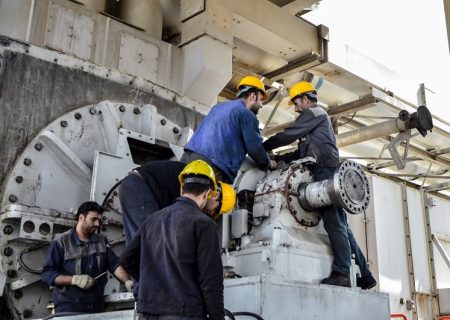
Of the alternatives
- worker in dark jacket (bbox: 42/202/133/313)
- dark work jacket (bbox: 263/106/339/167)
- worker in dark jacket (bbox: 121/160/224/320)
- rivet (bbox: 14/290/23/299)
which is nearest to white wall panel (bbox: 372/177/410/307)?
dark work jacket (bbox: 263/106/339/167)

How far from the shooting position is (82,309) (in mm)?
2910

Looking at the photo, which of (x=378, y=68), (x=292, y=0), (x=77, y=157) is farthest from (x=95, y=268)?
(x=378, y=68)

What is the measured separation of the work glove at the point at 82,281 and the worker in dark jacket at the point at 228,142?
2.74 ft

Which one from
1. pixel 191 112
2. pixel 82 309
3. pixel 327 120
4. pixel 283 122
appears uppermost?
pixel 283 122

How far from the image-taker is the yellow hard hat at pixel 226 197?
283 centimetres

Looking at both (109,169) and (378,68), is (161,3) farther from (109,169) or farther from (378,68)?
(378,68)

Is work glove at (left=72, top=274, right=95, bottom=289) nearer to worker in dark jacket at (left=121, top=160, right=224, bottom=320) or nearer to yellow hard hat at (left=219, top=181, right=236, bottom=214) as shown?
yellow hard hat at (left=219, top=181, right=236, bottom=214)

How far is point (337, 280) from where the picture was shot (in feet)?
9.91

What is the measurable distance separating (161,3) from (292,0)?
1.49 meters

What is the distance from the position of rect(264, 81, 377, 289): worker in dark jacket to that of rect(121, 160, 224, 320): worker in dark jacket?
47.7 inches

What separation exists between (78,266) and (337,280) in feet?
4.71

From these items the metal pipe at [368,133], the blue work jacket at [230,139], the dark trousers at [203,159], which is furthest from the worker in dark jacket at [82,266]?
the metal pipe at [368,133]

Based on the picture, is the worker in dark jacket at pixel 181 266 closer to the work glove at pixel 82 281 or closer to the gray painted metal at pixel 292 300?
the gray painted metal at pixel 292 300

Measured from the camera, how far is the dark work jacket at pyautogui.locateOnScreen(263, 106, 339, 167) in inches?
132
